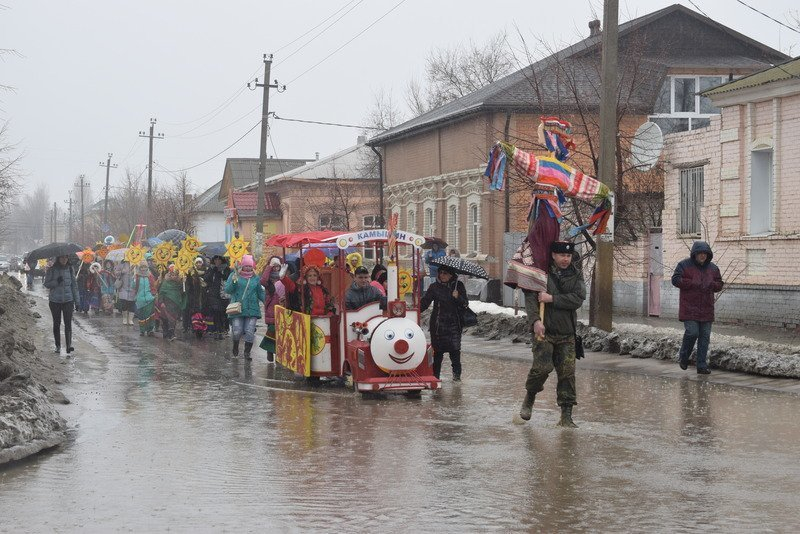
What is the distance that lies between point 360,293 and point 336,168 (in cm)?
4734

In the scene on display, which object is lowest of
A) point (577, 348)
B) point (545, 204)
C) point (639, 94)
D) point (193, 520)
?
point (193, 520)

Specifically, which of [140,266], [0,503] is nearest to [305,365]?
[0,503]

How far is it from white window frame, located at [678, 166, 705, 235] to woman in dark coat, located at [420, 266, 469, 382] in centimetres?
1175

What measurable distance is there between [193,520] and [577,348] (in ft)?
16.3

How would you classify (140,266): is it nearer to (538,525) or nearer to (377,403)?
(377,403)

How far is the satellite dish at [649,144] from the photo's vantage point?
2556cm

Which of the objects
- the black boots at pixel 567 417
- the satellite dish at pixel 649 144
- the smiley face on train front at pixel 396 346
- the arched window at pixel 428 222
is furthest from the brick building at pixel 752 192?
the arched window at pixel 428 222

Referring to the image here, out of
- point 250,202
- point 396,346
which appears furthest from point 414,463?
point 250,202

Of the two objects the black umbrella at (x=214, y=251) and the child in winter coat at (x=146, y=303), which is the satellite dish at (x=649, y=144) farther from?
the child in winter coat at (x=146, y=303)

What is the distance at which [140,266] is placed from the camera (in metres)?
28.7

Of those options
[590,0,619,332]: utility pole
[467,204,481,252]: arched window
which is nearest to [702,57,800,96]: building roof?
[590,0,619,332]: utility pole

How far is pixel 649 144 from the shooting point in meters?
25.9

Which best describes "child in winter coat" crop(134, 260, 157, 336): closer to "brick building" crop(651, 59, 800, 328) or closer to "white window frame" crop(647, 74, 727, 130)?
"brick building" crop(651, 59, 800, 328)

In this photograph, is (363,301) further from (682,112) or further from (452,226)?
(452,226)
